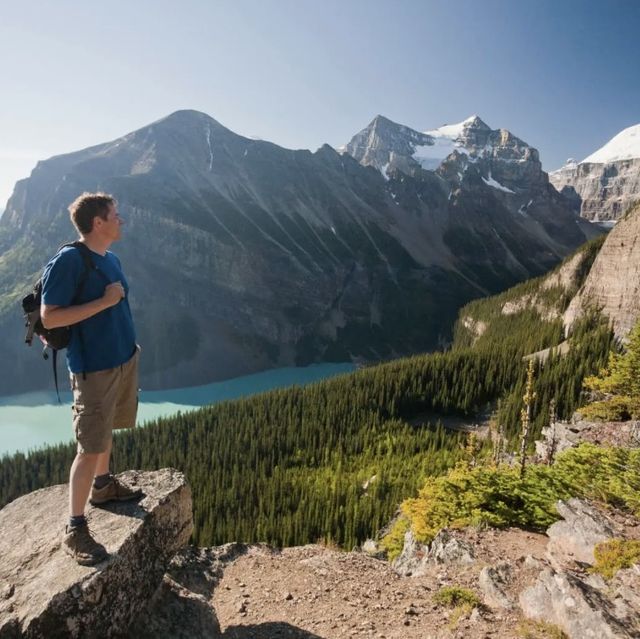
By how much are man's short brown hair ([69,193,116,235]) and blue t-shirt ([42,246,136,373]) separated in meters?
0.41

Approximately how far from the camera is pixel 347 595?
9430mm

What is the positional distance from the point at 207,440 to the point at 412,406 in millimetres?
36754

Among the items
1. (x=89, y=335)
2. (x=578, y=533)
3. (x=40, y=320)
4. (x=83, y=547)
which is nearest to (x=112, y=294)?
(x=89, y=335)

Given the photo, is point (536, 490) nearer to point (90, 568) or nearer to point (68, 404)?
point (90, 568)

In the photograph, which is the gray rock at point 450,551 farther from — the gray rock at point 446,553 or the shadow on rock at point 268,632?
the shadow on rock at point 268,632

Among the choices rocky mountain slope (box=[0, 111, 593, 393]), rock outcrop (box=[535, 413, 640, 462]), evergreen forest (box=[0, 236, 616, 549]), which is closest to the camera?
rock outcrop (box=[535, 413, 640, 462])

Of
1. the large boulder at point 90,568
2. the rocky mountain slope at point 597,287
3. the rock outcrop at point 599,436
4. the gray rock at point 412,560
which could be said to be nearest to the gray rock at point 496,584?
the gray rock at point 412,560

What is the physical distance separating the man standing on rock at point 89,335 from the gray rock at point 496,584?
6.33 meters

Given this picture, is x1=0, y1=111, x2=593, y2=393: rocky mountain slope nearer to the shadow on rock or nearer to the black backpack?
the shadow on rock

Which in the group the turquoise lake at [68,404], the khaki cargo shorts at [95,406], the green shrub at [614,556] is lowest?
the turquoise lake at [68,404]

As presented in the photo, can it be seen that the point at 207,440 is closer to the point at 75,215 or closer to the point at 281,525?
the point at 281,525

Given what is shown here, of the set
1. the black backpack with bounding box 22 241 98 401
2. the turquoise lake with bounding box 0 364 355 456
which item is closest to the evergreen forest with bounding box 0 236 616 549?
the turquoise lake with bounding box 0 364 355 456

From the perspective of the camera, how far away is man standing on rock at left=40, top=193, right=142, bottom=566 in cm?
588

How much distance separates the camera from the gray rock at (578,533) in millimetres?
8758
